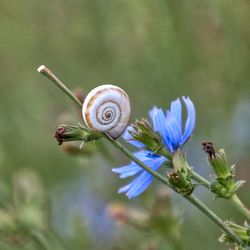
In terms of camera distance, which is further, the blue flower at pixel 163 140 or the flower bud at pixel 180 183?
the blue flower at pixel 163 140

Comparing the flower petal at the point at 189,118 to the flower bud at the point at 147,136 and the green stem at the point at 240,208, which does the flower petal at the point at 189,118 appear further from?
the green stem at the point at 240,208

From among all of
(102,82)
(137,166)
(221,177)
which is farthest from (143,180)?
(102,82)

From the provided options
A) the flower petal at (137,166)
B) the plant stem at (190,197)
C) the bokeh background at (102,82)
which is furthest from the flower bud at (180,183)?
the bokeh background at (102,82)

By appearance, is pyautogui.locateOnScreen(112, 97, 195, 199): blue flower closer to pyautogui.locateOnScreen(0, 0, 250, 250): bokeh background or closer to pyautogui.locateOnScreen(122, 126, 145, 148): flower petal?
pyautogui.locateOnScreen(122, 126, 145, 148): flower petal

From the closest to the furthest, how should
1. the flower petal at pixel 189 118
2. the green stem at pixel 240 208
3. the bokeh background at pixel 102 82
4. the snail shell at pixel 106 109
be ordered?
the snail shell at pixel 106 109, the green stem at pixel 240 208, the flower petal at pixel 189 118, the bokeh background at pixel 102 82

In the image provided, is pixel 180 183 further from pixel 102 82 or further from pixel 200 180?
pixel 102 82

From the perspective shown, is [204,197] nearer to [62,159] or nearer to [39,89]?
[62,159]

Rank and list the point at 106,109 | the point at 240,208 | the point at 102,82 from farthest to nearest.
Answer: the point at 102,82, the point at 240,208, the point at 106,109
